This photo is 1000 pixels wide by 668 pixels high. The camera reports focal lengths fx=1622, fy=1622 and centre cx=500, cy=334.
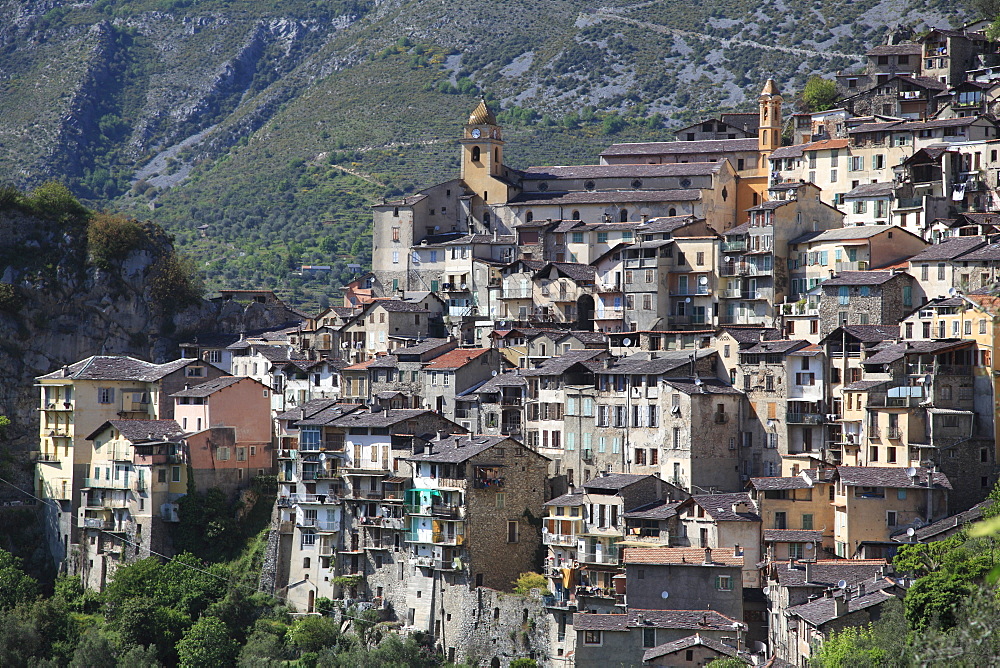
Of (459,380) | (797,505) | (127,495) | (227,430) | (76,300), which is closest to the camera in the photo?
(797,505)

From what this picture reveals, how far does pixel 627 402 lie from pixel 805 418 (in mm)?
9012

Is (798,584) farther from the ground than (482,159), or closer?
closer

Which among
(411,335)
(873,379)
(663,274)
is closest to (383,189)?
(411,335)

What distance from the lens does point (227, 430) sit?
90.7m

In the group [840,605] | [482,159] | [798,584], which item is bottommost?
[840,605]

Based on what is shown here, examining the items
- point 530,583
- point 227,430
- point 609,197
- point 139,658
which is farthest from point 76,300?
point 530,583

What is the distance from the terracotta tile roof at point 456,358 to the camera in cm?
9006

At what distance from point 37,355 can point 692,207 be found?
42899mm

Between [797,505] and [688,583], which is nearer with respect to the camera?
[688,583]

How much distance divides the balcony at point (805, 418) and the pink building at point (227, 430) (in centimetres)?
3048

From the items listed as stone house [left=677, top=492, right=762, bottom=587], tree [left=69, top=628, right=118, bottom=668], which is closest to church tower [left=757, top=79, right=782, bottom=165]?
stone house [left=677, top=492, right=762, bottom=587]

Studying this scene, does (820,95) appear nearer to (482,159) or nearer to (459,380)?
(482,159)

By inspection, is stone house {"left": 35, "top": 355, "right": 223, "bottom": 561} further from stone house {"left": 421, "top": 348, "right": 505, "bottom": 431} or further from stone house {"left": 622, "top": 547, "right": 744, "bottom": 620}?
stone house {"left": 622, "top": 547, "right": 744, "bottom": 620}

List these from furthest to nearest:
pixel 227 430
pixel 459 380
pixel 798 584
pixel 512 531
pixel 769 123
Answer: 1. pixel 769 123
2. pixel 227 430
3. pixel 459 380
4. pixel 512 531
5. pixel 798 584
